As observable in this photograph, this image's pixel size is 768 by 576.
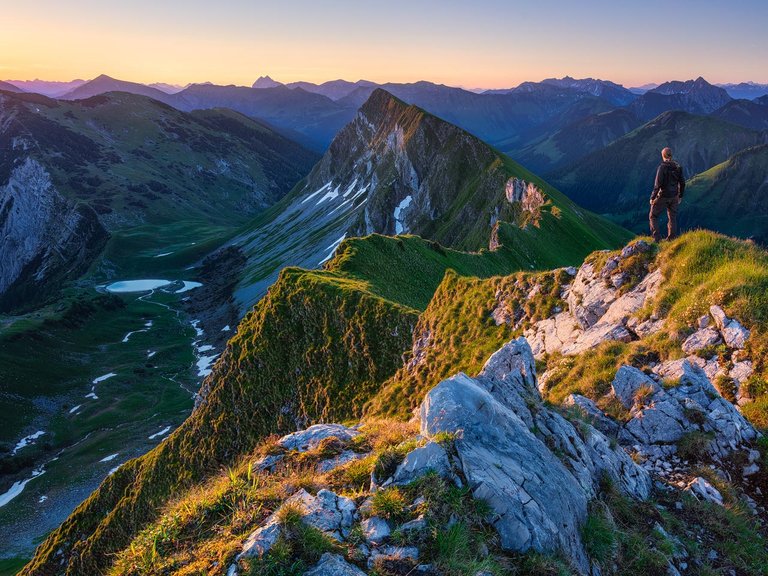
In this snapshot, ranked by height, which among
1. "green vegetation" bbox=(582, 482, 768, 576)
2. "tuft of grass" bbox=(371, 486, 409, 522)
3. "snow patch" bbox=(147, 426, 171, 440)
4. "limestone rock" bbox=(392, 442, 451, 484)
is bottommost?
"snow patch" bbox=(147, 426, 171, 440)

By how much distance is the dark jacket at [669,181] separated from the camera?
859 inches

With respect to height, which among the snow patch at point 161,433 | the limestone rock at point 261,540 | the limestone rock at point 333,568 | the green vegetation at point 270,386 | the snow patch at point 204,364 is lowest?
the snow patch at point 161,433

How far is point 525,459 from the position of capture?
10000mm

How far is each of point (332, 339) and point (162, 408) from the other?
101 metres

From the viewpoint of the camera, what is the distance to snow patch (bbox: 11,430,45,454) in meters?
110

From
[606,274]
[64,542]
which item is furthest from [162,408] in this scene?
[606,274]

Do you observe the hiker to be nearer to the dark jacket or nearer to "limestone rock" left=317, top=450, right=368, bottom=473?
the dark jacket

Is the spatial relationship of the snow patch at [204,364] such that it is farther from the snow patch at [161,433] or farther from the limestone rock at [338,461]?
the limestone rock at [338,461]

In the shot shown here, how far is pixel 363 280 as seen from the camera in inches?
1896

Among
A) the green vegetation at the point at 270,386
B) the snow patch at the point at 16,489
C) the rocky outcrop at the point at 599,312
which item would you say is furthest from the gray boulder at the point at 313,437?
the snow patch at the point at 16,489

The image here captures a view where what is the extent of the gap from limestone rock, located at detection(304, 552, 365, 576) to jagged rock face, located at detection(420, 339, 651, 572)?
8.84ft

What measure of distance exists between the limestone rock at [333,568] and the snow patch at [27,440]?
139 meters

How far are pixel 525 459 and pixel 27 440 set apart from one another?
143m

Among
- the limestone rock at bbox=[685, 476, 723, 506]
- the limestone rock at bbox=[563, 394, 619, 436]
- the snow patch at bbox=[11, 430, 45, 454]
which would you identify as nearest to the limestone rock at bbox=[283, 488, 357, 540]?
the limestone rock at bbox=[563, 394, 619, 436]
